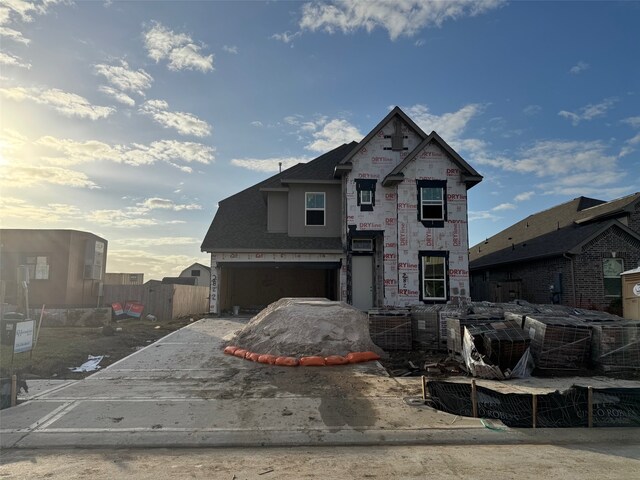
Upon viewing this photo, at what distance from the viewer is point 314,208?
20.2 metres

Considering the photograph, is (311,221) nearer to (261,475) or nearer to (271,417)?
(271,417)

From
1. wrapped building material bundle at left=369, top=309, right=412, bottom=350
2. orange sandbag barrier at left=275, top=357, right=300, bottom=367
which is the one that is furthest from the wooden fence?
wrapped building material bundle at left=369, top=309, right=412, bottom=350

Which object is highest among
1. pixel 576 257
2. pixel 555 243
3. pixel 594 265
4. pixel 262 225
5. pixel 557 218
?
pixel 557 218

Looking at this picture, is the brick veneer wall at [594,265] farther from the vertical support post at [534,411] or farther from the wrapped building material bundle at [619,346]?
the vertical support post at [534,411]

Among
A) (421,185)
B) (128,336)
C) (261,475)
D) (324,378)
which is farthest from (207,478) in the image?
(421,185)

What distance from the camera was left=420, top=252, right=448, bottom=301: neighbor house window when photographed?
1786 centimetres

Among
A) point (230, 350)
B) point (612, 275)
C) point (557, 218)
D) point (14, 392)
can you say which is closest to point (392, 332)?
point (230, 350)

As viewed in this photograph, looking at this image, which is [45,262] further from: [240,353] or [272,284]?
[240,353]

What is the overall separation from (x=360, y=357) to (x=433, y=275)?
865 centimetres

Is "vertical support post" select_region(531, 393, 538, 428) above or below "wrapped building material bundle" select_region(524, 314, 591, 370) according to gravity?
below

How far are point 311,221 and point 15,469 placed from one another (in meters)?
16.0

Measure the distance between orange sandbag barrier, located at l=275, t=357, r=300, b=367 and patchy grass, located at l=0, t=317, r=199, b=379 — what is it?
14.7ft

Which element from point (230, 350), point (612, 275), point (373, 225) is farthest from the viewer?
point (373, 225)

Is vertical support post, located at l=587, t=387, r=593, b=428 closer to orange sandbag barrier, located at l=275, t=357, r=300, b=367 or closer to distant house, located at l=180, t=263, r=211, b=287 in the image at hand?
orange sandbag barrier, located at l=275, t=357, r=300, b=367
